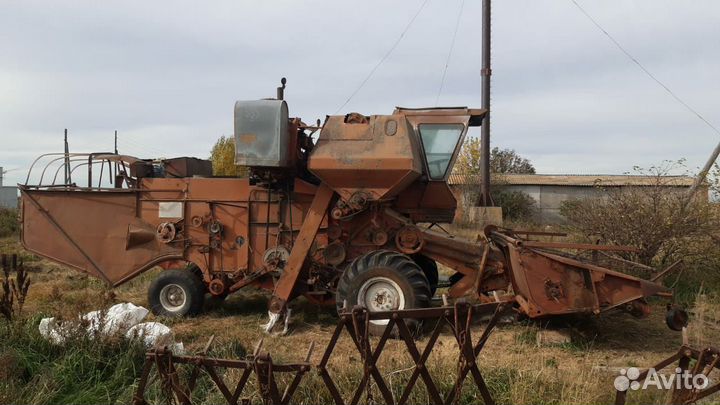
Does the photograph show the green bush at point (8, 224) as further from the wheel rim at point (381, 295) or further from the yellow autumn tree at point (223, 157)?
the wheel rim at point (381, 295)

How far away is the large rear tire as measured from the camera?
6.93 meters

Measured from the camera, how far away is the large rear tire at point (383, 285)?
273 inches

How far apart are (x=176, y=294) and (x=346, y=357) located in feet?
12.1

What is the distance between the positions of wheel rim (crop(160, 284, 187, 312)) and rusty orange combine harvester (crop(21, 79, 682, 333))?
0.6 inches

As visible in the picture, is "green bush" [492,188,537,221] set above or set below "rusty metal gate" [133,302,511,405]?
above

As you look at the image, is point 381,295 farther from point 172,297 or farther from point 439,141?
point 172,297

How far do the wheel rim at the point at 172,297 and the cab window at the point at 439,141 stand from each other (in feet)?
13.0

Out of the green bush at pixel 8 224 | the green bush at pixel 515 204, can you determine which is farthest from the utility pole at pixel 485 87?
the green bush at pixel 8 224

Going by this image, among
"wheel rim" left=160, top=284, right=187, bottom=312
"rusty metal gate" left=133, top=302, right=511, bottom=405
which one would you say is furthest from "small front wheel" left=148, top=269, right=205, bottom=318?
"rusty metal gate" left=133, top=302, right=511, bottom=405

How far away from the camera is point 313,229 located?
24.6 ft

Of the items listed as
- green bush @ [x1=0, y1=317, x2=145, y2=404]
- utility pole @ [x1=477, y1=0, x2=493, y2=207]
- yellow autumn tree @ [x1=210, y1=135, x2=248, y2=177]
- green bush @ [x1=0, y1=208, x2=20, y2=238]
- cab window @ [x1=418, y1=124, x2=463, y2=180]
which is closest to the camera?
green bush @ [x1=0, y1=317, x2=145, y2=404]

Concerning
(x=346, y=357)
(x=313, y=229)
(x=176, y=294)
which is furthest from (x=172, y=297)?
(x=346, y=357)

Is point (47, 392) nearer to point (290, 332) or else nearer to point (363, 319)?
point (363, 319)

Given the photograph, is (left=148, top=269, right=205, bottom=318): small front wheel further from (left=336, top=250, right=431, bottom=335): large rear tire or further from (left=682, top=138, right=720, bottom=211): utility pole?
(left=682, top=138, right=720, bottom=211): utility pole
